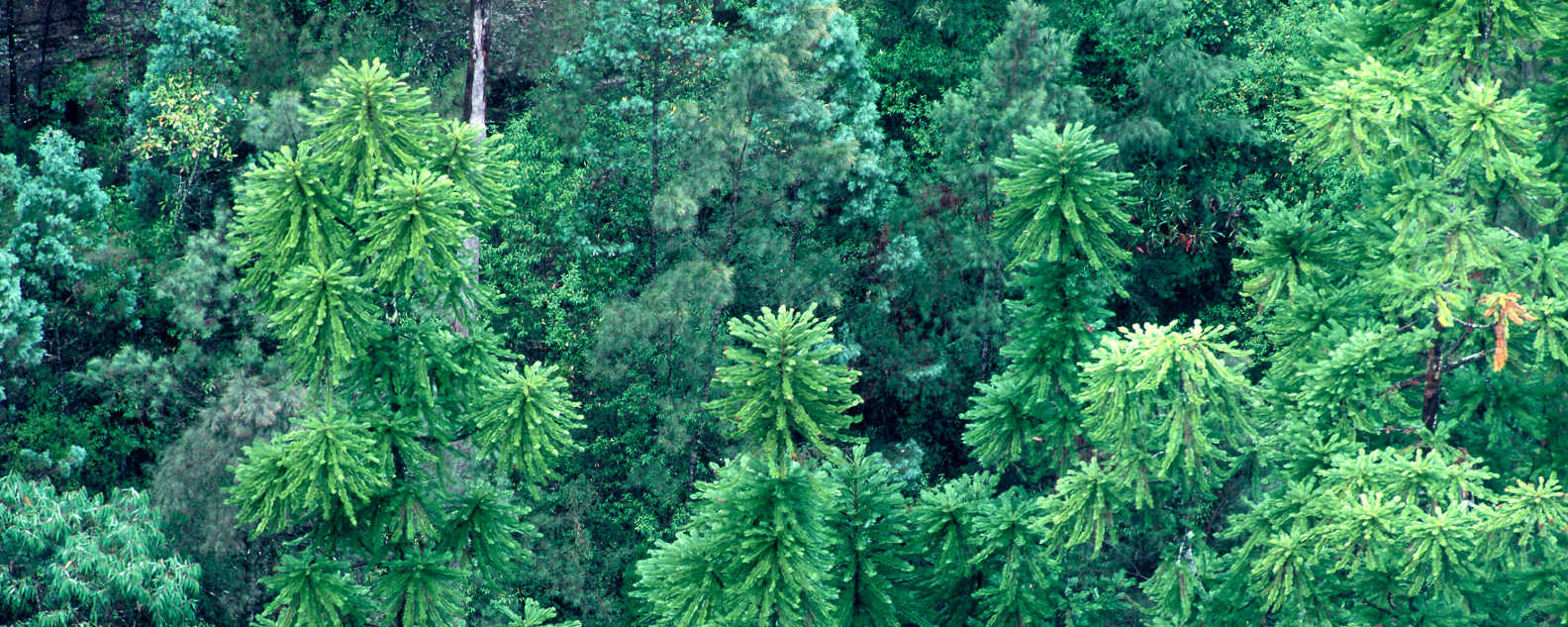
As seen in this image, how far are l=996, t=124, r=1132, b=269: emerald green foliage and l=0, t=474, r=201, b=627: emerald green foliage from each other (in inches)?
496

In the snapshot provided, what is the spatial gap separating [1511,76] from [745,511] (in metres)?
13.2

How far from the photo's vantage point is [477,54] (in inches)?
1046

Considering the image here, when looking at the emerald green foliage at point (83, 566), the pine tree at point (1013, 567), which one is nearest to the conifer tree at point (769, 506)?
the pine tree at point (1013, 567)

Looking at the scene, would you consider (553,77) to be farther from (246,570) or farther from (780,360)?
(780,360)

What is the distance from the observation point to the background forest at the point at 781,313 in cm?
1566

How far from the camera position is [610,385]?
2681 cm

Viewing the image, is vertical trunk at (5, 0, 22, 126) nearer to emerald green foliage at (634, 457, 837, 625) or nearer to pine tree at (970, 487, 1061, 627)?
emerald green foliage at (634, 457, 837, 625)

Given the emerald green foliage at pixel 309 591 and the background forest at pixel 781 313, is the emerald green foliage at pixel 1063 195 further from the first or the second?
the emerald green foliage at pixel 309 591

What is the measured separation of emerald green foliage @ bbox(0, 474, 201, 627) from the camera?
20.4 m

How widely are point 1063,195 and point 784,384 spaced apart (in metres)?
4.11

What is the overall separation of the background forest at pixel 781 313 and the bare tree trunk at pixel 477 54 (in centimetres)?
17

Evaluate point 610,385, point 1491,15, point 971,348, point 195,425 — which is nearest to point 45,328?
point 195,425

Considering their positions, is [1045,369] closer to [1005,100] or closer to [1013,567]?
[1013,567]

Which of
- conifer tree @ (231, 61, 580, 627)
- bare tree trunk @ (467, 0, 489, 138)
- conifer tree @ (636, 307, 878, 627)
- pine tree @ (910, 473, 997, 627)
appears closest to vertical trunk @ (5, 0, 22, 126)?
bare tree trunk @ (467, 0, 489, 138)
